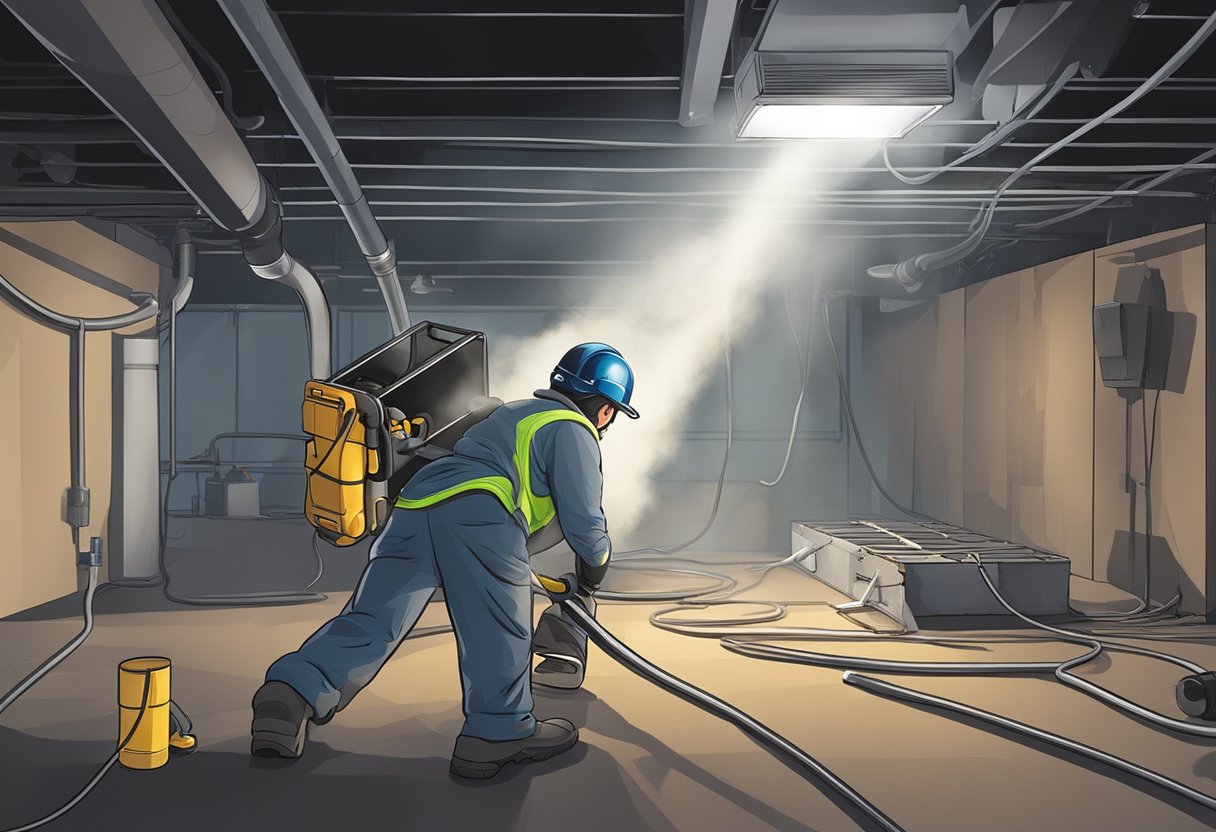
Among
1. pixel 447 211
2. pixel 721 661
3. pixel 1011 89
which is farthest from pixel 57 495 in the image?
pixel 1011 89

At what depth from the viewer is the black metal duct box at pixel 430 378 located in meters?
3.14

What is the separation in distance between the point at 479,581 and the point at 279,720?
73 cm

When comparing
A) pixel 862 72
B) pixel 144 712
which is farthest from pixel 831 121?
pixel 144 712

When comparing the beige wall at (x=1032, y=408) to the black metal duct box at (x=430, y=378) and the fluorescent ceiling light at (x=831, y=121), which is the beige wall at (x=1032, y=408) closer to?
the fluorescent ceiling light at (x=831, y=121)

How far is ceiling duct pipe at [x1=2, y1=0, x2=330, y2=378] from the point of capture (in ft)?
6.30

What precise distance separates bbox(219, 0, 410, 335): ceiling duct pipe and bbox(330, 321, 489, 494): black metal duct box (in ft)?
2.74

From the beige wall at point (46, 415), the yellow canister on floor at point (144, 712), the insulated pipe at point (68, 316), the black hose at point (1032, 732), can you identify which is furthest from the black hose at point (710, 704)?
the beige wall at point (46, 415)

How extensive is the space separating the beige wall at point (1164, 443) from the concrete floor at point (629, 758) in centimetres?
85

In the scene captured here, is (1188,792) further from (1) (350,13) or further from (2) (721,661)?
(1) (350,13)

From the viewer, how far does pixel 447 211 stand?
223 inches

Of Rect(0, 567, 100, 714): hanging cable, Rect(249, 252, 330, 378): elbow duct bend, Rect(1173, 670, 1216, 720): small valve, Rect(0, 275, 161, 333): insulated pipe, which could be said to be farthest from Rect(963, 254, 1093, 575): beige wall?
Rect(0, 275, 161, 333): insulated pipe

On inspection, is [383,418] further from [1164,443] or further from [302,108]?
[1164,443]

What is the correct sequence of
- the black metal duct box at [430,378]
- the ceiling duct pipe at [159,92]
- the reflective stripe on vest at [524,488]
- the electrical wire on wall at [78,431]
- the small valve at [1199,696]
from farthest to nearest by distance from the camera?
the electrical wire on wall at [78,431] → the black metal duct box at [430,378] → the small valve at [1199,696] → the reflective stripe on vest at [524,488] → the ceiling duct pipe at [159,92]

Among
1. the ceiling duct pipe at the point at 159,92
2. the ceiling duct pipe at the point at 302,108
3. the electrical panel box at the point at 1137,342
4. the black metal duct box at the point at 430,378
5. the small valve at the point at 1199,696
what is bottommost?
the small valve at the point at 1199,696
